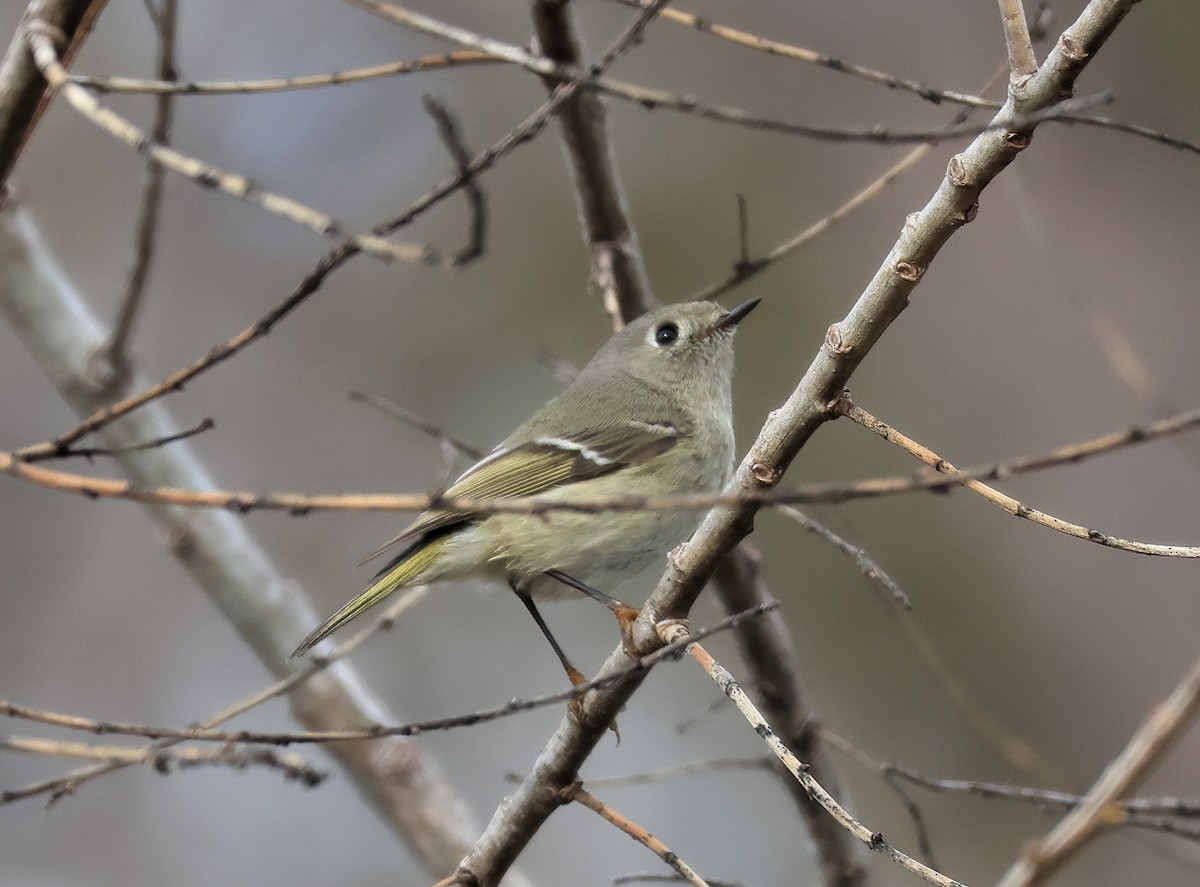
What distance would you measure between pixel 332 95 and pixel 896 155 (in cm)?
246

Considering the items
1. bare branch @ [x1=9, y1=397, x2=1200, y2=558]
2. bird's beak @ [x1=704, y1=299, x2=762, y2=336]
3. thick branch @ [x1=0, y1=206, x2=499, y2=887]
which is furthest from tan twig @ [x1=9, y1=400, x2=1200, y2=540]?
bird's beak @ [x1=704, y1=299, x2=762, y2=336]

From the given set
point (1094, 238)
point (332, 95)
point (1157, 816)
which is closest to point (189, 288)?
point (332, 95)

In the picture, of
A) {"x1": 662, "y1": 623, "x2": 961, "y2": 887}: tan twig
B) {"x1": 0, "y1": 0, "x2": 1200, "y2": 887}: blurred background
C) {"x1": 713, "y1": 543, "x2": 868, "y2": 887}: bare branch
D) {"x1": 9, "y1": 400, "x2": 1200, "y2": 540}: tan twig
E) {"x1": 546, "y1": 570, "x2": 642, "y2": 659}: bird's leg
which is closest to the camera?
{"x1": 9, "y1": 400, "x2": 1200, "y2": 540}: tan twig

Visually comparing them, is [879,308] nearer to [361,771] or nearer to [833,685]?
[361,771]

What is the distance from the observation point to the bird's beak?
2.48 m

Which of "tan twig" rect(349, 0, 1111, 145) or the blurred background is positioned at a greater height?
the blurred background

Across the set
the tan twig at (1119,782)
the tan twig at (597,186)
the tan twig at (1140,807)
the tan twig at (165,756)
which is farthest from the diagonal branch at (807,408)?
the tan twig at (597,186)

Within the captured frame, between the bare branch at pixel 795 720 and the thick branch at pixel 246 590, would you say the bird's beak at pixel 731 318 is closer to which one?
the bare branch at pixel 795 720

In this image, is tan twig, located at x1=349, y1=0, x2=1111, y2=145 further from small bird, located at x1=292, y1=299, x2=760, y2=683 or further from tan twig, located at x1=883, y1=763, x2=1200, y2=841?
small bird, located at x1=292, y1=299, x2=760, y2=683

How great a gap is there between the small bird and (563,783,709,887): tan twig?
360 millimetres

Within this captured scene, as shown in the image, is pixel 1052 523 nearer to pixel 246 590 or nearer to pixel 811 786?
pixel 811 786

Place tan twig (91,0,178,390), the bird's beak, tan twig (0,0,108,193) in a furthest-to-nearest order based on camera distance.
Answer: the bird's beak
tan twig (91,0,178,390)
tan twig (0,0,108,193)

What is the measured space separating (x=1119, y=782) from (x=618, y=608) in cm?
144

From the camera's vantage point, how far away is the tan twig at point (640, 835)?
1.33 metres
